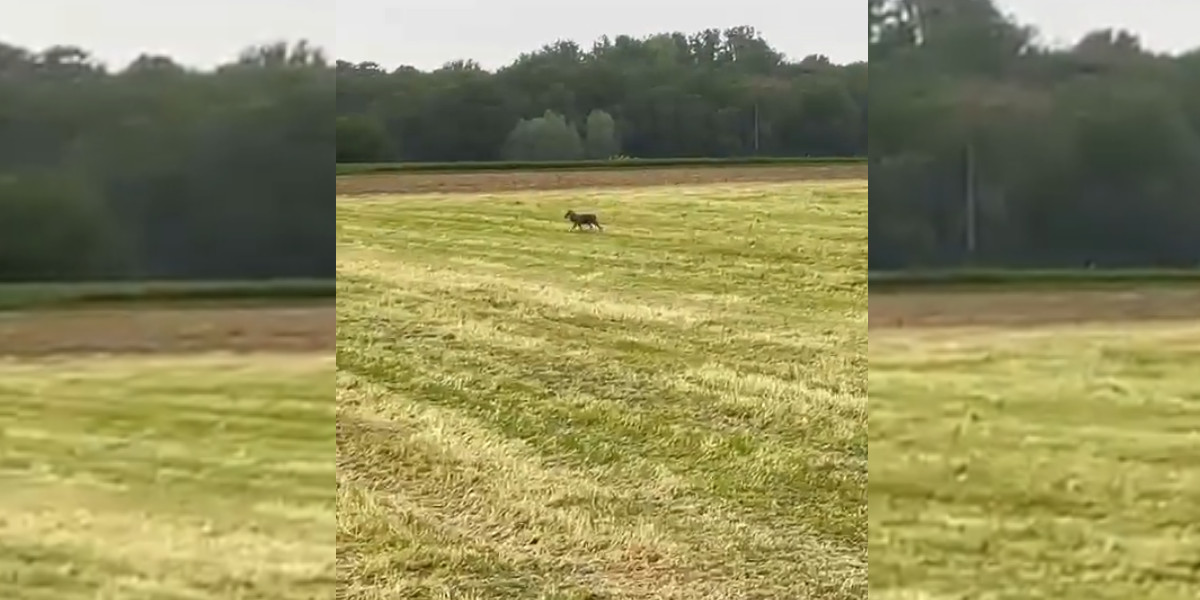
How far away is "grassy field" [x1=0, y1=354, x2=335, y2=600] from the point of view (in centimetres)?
222

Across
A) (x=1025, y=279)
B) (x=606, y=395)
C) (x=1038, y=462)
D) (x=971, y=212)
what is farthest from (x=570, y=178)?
(x=1038, y=462)

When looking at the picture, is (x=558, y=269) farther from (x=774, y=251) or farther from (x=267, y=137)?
(x=267, y=137)

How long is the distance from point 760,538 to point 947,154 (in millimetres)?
978

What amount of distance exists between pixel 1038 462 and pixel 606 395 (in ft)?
3.07

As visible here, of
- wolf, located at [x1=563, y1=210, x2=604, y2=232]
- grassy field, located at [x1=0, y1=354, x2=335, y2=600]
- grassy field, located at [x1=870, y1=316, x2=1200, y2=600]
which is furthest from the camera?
wolf, located at [x1=563, y1=210, x2=604, y2=232]

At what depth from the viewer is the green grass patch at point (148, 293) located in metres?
2.13

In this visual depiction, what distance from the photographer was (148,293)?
7.12 feet

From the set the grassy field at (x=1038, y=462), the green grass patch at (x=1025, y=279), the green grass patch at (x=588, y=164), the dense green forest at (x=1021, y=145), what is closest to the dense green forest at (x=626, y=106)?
the green grass patch at (x=588, y=164)

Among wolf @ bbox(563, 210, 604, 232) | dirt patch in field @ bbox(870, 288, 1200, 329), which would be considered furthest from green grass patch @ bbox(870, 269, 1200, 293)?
wolf @ bbox(563, 210, 604, 232)

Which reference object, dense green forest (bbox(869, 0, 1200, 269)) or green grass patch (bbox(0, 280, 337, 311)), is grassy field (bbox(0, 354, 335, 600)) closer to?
green grass patch (bbox(0, 280, 337, 311))

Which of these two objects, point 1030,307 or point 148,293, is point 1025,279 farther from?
point 148,293

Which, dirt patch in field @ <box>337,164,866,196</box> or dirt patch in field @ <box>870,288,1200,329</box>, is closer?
dirt patch in field @ <box>870,288,1200,329</box>

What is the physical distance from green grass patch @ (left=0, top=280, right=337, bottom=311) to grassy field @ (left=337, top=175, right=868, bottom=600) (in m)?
0.40

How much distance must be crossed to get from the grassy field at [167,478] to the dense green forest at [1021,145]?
47.0 inches
